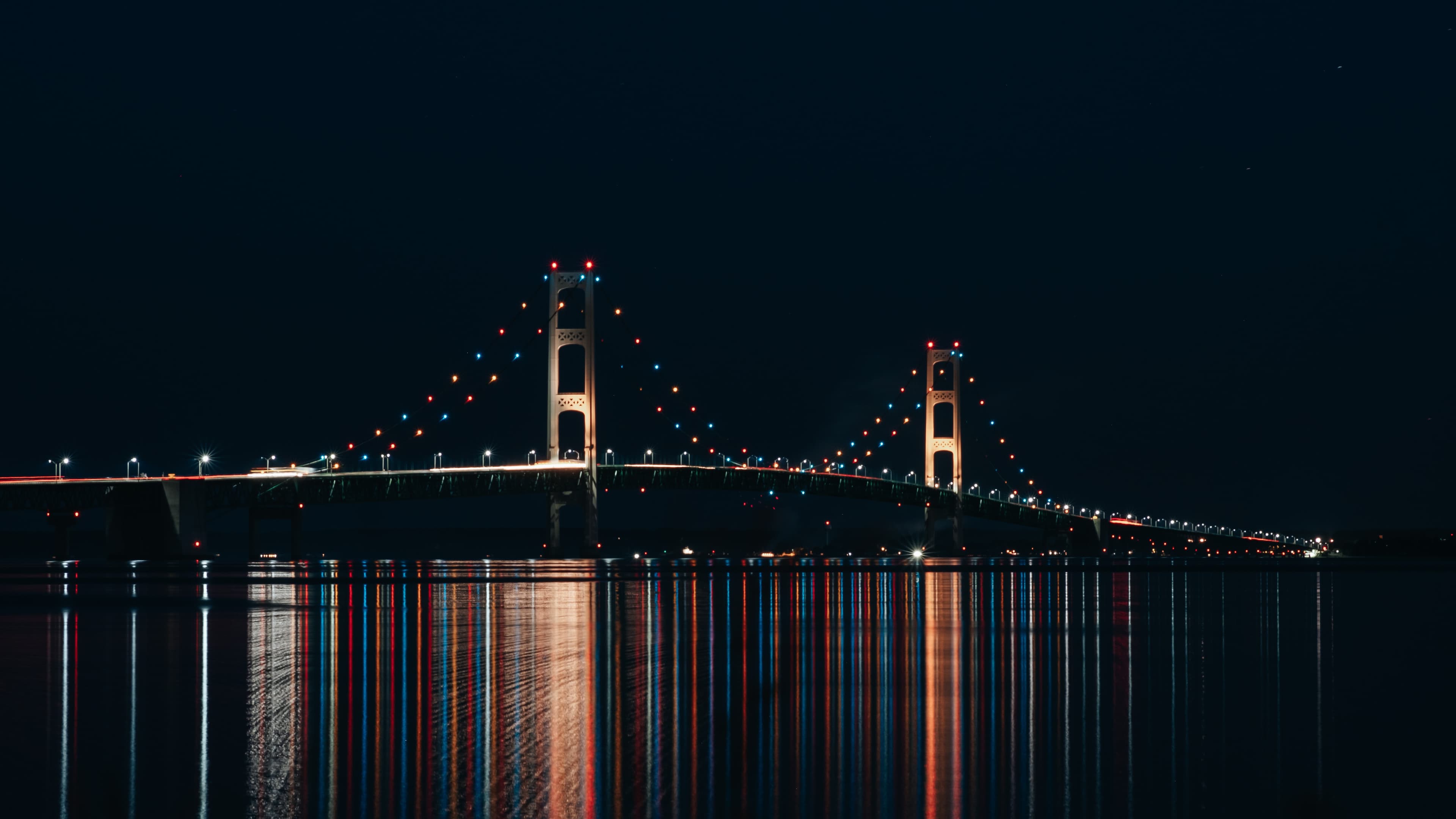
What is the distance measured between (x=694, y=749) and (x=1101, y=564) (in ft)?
229

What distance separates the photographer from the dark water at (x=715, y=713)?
28.3 ft

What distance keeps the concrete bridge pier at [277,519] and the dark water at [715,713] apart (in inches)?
2187

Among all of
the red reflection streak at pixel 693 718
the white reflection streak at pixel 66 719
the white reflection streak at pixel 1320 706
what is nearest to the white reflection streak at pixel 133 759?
the white reflection streak at pixel 66 719

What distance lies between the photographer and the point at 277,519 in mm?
85625

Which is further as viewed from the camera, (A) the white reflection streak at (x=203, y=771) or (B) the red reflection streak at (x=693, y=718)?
(B) the red reflection streak at (x=693, y=718)

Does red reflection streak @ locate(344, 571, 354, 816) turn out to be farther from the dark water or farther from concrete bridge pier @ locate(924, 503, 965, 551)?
concrete bridge pier @ locate(924, 503, 965, 551)

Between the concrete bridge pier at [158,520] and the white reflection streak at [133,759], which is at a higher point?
the white reflection streak at [133,759]

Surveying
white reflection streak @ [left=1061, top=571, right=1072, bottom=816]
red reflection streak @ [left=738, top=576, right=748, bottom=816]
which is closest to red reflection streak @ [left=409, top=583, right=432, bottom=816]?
red reflection streak @ [left=738, top=576, right=748, bottom=816]

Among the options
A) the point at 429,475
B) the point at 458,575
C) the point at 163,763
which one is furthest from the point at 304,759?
the point at 429,475

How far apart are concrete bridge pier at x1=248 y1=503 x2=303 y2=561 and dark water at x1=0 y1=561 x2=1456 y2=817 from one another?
55.5 metres

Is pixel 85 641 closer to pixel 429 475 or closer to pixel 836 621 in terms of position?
pixel 836 621

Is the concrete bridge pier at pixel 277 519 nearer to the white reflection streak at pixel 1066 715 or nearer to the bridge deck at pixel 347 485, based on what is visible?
the bridge deck at pixel 347 485

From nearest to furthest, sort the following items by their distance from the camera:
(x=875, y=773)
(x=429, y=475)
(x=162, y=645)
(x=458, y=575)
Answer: (x=875, y=773) → (x=162, y=645) → (x=458, y=575) → (x=429, y=475)

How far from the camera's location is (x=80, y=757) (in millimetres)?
9805
